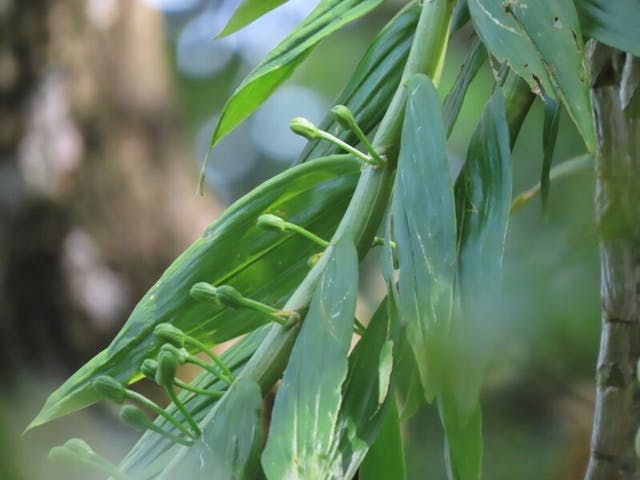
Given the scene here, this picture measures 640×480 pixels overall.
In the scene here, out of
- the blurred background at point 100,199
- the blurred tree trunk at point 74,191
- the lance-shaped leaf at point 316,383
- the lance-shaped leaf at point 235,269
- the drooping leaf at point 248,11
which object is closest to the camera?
the lance-shaped leaf at point 316,383

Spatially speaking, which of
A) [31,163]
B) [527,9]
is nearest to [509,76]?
[527,9]

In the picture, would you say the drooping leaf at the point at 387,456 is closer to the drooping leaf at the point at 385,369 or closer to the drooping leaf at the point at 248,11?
the drooping leaf at the point at 385,369

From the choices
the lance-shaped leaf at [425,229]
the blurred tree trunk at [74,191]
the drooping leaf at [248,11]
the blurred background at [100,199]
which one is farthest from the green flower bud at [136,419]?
the blurred tree trunk at [74,191]

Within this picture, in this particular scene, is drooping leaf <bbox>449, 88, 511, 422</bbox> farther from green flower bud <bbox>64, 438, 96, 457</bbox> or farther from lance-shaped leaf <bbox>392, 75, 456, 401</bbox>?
green flower bud <bbox>64, 438, 96, 457</bbox>

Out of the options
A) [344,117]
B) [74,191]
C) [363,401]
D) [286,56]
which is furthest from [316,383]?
[74,191]

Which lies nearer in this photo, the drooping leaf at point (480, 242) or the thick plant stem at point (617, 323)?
the drooping leaf at point (480, 242)

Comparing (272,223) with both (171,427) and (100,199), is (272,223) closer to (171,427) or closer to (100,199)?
(171,427)

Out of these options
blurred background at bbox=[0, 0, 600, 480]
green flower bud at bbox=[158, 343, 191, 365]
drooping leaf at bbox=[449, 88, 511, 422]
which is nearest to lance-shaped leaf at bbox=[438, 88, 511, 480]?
drooping leaf at bbox=[449, 88, 511, 422]
